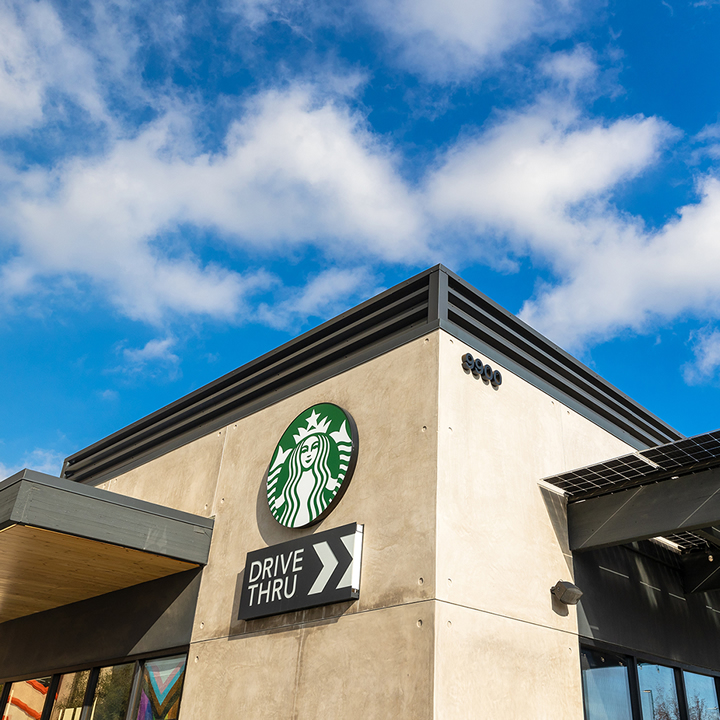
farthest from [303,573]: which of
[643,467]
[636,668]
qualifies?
[636,668]

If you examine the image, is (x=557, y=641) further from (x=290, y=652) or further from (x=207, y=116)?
(x=207, y=116)

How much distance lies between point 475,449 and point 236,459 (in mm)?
3435

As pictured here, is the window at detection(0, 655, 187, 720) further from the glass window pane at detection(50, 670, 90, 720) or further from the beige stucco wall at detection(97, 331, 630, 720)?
the beige stucco wall at detection(97, 331, 630, 720)

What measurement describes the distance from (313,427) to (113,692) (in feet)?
15.1

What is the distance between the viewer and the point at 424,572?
17.5 ft

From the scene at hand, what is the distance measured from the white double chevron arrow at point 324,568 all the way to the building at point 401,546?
0.8 inches

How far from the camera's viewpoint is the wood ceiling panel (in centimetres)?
711

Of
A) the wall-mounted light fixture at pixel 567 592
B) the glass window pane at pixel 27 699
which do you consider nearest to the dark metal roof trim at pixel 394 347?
the wall-mounted light fixture at pixel 567 592

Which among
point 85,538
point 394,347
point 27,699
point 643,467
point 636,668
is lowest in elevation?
point 27,699

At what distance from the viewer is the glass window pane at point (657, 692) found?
694cm

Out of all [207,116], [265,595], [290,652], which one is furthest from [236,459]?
[207,116]

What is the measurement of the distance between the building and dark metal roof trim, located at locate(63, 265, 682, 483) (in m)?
0.04

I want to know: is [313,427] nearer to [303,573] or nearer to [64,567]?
[303,573]

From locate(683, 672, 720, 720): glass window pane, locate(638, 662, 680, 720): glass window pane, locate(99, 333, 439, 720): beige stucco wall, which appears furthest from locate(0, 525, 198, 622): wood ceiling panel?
locate(683, 672, 720, 720): glass window pane
